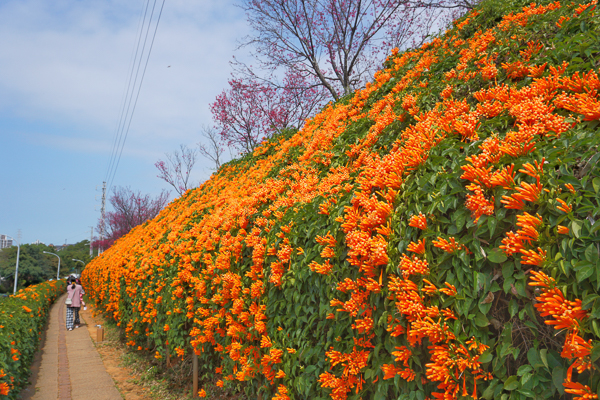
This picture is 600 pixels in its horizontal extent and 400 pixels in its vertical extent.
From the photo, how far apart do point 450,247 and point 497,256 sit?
215mm

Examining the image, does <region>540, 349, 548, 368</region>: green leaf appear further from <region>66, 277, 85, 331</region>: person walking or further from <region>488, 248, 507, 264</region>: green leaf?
<region>66, 277, 85, 331</region>: person walking

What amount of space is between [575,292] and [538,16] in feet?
9.65

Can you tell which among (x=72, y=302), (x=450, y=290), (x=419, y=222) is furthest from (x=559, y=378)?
(x=72, y=302)

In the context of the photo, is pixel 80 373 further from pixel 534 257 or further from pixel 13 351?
pixel 534 257

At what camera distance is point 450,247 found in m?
1.78

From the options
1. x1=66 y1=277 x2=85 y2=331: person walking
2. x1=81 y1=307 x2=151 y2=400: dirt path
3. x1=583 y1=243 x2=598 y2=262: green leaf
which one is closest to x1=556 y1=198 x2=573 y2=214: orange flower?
x1=583 y1=243 x2=598 y2=262: green leaf

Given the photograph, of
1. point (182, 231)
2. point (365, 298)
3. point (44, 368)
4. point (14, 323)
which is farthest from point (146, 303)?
point (365, 298)

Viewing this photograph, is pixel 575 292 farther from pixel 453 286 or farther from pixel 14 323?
pixel 14 323

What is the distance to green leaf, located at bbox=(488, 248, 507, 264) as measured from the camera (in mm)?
1596

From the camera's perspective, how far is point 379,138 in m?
3.67

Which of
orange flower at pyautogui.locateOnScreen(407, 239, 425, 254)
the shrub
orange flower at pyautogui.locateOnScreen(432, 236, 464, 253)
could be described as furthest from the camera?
the shrub

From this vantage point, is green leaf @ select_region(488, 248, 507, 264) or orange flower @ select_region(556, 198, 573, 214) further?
green leaf @ select_region(488, 248, 507, 264)

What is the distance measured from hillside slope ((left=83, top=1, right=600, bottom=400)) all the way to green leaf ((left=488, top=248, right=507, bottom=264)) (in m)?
0.01

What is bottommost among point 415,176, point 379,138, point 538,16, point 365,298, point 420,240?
point 365,298
